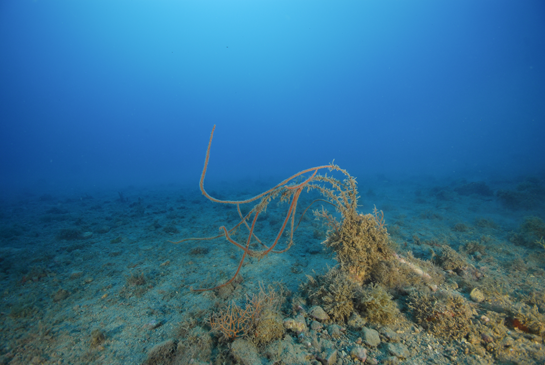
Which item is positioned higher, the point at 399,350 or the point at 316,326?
the point at 399,350

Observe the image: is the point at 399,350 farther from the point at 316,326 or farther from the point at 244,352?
the point at 244,352

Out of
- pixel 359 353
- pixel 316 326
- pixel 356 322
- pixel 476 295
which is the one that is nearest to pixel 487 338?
pixel 476 295

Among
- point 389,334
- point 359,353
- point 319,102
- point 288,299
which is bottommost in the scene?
point 288,299

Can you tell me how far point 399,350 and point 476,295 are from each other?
7.20 feet

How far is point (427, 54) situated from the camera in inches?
5374

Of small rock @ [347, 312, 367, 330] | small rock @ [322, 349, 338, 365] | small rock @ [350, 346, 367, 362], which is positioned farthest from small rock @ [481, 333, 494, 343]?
small rock @ [322, 349, 338, 365]

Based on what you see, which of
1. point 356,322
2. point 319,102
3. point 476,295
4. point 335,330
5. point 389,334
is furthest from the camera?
point 319,102

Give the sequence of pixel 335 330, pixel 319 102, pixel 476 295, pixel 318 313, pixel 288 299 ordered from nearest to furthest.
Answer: pixel 335 330 → pixel 318 313 → pixel 476 295 → pixel 288 299 → pixel 319 102

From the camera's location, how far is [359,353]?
258 centimetres

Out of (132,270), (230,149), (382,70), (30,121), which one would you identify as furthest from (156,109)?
(132,270)

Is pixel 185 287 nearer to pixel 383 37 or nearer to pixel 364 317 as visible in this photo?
pixel 364 317

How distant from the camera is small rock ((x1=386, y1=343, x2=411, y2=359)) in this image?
2555 mm

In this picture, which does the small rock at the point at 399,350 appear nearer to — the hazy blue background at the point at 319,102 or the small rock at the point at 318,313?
the small rock at the point at 318,313

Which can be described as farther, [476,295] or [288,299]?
[288,299]
